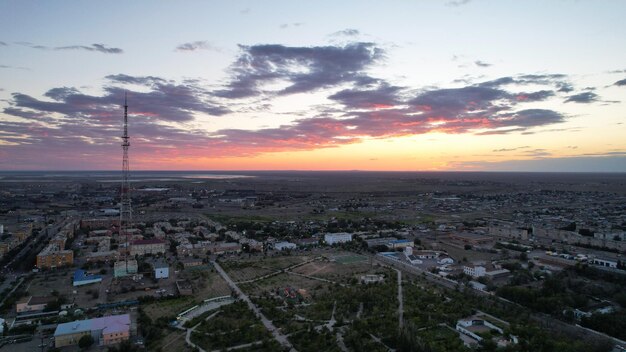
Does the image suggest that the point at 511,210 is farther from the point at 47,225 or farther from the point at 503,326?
the point at 47,225

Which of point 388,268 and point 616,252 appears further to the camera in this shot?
point 616,252

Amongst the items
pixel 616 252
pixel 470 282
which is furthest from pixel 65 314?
pixel 616 252

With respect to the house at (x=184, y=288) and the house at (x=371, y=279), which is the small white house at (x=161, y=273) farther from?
the house at (x=371, y=279)

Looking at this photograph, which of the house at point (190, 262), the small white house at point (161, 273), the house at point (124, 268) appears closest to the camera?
the small white house at point (161, 273)

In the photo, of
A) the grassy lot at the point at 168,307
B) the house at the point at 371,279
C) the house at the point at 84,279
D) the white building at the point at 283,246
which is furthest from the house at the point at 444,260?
the house at the point at 84,279

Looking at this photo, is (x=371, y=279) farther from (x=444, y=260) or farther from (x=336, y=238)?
(x=336, y=238)
